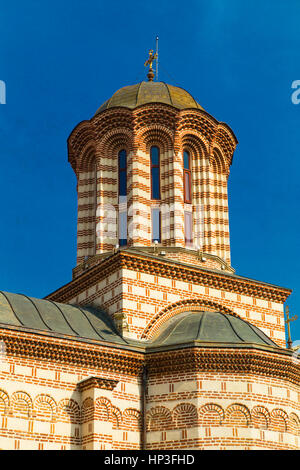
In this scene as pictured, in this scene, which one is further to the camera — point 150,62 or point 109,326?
point 150,62

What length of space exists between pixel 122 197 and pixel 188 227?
7.76 ft

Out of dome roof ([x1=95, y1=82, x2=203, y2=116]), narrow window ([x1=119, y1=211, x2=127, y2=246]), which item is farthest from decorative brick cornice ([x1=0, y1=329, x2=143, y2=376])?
dome roof ([x1=95, y1=82, x2=203, y2=116])

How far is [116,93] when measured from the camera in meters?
25.5

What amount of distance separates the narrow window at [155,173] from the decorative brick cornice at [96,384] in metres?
7.36

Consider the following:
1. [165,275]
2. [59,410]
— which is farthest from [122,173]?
[59,410]

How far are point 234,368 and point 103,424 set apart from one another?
3.59m

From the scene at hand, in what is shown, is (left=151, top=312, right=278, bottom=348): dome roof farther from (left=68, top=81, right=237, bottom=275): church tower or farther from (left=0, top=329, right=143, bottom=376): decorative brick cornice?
(left=68, top=81, right=237, bottom=275): church tower

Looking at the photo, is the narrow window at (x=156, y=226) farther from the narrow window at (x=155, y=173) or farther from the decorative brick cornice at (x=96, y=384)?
the decorative brick cornice at (x=96, y=384)

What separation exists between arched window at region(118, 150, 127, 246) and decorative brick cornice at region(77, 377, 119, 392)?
5.84m

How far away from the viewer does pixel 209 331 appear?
63.1 feet

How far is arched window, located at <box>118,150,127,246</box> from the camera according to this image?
2288 cm

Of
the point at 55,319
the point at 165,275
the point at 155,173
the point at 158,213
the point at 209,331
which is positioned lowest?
the point at 209,331

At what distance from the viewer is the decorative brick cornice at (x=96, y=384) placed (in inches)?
696

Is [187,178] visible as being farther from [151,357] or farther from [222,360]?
[222,360]
